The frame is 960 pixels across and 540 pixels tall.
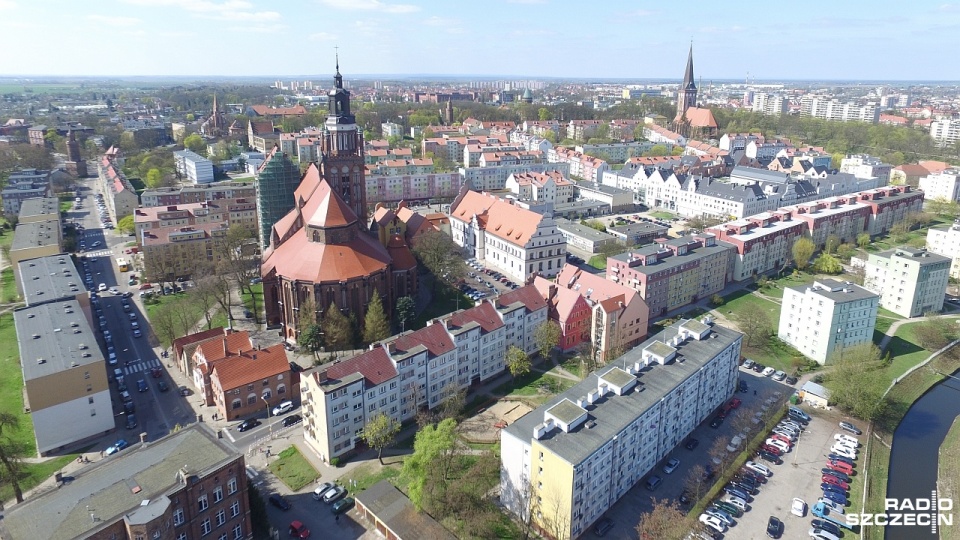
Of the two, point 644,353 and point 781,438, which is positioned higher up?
point 644,353

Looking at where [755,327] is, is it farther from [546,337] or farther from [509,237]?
[509,237]

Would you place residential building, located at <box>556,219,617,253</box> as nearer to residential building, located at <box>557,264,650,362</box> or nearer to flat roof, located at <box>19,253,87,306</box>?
residential building, located at <box>557,264,650,362</box>

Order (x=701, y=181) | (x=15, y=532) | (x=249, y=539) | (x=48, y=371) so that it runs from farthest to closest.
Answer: (x=701, y=181) → (x=48, y=371) → (x=249, y=539) → (x=15, y=532)

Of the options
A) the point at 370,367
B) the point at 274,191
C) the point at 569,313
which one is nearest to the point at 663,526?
the point at 370,367

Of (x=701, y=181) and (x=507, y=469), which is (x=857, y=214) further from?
(x=507, y=469)

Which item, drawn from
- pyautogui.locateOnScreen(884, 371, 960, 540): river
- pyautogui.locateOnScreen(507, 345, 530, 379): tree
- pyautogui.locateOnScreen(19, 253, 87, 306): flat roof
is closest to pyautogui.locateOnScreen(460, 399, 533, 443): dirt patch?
pyautogui.locateOnScreen(507, 345, 530, 379): tree

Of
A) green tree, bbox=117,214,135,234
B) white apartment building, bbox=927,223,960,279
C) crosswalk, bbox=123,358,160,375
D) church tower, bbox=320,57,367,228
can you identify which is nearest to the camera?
crosswalk, bbox=123,358,160,375

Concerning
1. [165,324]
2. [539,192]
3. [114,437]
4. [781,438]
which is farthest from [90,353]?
[539,192]
